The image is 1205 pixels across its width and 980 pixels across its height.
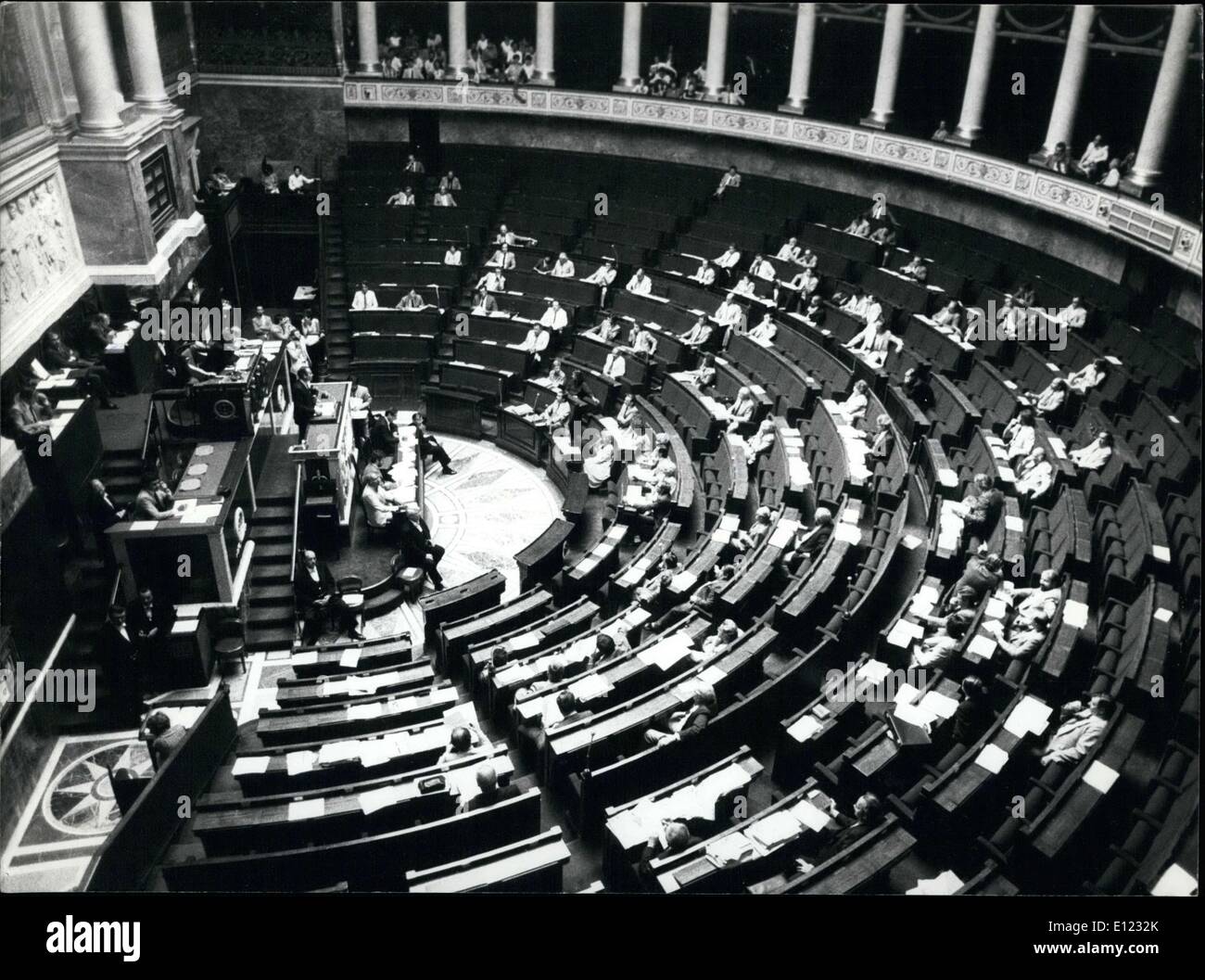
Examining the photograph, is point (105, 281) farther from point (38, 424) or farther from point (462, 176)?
point (462, 176)

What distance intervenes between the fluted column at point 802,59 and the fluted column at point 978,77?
341 centimetres

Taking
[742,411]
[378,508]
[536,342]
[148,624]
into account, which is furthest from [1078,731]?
[536,342]

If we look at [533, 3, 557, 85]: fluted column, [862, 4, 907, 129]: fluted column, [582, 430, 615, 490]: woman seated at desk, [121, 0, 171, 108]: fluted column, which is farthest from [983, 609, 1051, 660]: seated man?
[533, 3, 557, 85]: fluted column

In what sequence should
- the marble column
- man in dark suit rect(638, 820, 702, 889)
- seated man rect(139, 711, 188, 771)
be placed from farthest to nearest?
the marble column, seated man rect(139, 711, 188, 771), man in dark suit rect(638, 820, 702, 889)

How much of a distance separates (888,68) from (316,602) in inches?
591

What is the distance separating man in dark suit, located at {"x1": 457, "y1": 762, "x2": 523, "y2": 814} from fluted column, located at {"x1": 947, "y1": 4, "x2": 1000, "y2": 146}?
1510 centimetres

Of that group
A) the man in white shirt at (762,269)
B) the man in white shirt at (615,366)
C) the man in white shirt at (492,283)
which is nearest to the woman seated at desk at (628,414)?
the man in white shirt at (615,366)

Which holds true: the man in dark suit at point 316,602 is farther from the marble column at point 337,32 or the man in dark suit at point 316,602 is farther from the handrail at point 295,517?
the marble column at point 337,32

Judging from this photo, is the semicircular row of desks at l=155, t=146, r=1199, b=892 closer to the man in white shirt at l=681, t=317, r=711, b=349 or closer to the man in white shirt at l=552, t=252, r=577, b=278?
the man in white shirt at l=681, t=317, r=711, b=349

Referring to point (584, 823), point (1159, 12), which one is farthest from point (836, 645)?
point (1159, 12)

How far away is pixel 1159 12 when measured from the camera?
15281 mm

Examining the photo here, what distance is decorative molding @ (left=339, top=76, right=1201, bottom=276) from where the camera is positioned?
14047 mm

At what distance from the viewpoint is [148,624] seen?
1102 cm
